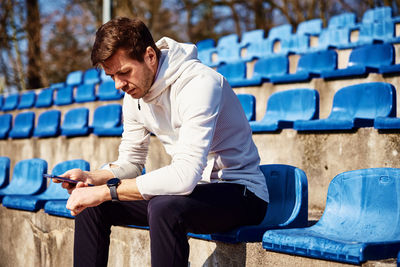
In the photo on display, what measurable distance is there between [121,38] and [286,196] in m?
0.91

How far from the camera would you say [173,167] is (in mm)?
1755

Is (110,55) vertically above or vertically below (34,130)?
above

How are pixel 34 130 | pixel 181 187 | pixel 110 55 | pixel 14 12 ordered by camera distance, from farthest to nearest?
pixel 14 12
pixel 34 130
pixel 110 55
pixel 181 187

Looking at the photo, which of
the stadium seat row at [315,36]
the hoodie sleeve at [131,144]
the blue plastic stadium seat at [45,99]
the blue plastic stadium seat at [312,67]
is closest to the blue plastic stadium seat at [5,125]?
the blue plastic stadium seat at [45,99]

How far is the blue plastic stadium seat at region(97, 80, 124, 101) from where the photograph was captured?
5.77 metres

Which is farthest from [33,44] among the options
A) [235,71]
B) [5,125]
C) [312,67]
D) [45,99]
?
[312,67]

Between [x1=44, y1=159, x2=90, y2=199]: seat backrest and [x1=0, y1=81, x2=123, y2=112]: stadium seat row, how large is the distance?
2336 mm

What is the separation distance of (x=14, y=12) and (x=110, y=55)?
11018 mm

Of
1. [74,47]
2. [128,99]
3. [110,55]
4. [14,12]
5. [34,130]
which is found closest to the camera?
[110,55]

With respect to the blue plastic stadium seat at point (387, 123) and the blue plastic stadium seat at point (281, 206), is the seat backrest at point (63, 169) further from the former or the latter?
the blue plastic stadium seat at point (387, 123)

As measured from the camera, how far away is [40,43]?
12.1 m

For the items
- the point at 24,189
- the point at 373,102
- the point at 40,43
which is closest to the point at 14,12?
the point at 40,43

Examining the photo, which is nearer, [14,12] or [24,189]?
[24,189]

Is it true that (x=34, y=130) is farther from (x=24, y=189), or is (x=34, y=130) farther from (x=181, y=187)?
(x=181, y=187)
